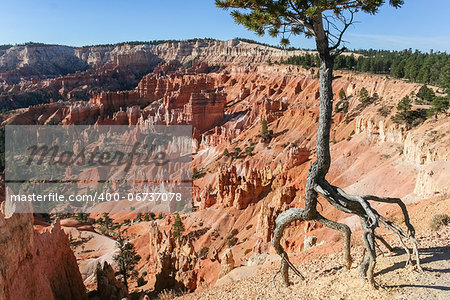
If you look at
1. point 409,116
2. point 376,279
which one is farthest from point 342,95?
point 376,279

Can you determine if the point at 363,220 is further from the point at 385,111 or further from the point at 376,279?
the point at 385,111

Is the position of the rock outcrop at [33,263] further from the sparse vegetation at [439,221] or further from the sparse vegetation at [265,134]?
the sparse vegetation at [265,134]

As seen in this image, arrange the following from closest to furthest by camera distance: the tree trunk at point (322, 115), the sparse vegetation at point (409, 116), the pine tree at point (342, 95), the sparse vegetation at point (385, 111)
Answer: the tree trunk at point (322, 115), the sparse vegetation at point (409, 116), the sparse vegetation at point (385, 111), the pine tree at point (342, 95)

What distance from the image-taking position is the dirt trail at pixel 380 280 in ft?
19.6

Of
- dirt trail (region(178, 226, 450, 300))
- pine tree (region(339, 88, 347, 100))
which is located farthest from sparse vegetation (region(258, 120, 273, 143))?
dirt trail (region(178, 226, 450, 300))

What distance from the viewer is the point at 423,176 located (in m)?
19.6

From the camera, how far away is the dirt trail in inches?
235

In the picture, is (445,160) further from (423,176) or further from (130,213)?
(130,213)

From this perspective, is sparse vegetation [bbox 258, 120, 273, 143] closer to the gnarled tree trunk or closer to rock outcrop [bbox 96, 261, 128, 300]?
rock outcrop [bbox 96, 261, 128, 300]

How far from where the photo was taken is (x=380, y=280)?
6.47 m

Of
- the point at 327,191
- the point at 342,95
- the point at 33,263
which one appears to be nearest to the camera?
the point at 327,191

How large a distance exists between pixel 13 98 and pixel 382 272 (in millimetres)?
131280

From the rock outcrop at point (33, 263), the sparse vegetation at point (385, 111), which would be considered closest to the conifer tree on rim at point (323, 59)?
the rock outcrop at point (33, 263)

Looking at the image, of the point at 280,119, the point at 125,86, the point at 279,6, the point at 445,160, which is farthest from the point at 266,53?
the point at 279,6
